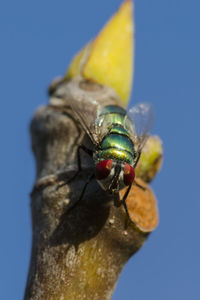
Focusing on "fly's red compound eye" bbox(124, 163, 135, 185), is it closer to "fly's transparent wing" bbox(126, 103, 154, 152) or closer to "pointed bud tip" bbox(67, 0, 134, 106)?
"fly's transparent wing" bbox(126, 103, 154, 152)

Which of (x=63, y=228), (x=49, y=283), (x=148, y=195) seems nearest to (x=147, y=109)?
(x=148, y=195)

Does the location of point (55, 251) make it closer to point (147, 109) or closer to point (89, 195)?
point (89, 195)

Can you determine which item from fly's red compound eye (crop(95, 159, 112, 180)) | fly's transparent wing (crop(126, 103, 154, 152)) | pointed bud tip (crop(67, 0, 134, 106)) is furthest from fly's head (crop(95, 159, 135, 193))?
pointed bud tip (crop(67, 0, 134, 106))

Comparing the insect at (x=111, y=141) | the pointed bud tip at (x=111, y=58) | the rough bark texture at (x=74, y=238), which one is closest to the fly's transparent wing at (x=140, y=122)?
the insect at (x=111, y=141)

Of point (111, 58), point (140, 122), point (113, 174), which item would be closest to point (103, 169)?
point (113, 174)

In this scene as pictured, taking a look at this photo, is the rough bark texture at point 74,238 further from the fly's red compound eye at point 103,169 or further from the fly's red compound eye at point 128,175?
the fly's red compound eye at point 128,175

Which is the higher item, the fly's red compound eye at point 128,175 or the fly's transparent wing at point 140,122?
the fly's transparent wing at point 140,122

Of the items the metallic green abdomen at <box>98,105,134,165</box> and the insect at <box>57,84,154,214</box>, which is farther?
the metallic green abdomen at <box>98,105,134,165</box>

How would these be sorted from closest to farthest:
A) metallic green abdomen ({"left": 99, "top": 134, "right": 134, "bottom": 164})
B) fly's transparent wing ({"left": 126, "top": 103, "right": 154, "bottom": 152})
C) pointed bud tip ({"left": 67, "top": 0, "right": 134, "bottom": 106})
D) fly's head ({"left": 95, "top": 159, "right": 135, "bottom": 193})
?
fly's head ({"left": 95, "top": 159, "right": 135, "bottom": 193}) < metallic green abdomen ({"left": 99, "top": 134, "right": 134, "bottom": 164}) < pointed bud tip ({"left": 67, "top": 0, "right": 134, "bottom": 106}) < fly's transparent wing ({"left": 126, "top": 103, "right": 154, "bottom": 152})
